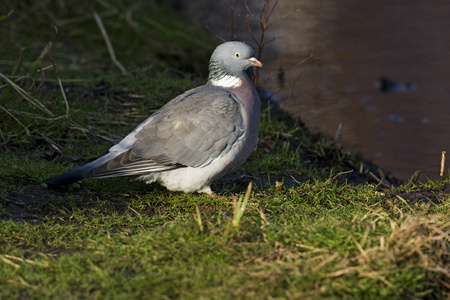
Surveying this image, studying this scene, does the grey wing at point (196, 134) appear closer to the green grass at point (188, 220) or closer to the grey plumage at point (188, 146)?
the grey plumage at point (188, 146)

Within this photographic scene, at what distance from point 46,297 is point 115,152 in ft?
5.39

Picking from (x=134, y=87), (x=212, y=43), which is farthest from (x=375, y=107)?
(x=134, y=87)

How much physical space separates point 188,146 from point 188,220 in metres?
0.64

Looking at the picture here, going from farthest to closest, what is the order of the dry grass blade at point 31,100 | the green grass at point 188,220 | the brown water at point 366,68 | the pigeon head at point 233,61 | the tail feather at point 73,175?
1. the brown water at point 366,68
2. the dry grass blade at point 31,100
3. the pigeon head at point 233,61
4. the tail feather at point 73,175
5. the green grass at point 188,220

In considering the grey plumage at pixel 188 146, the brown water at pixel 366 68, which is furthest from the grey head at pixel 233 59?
the brown water at pixel 366 68

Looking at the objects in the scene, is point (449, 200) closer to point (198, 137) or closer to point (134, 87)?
point (198, 137)

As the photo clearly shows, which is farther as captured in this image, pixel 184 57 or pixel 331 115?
pixel 184 57

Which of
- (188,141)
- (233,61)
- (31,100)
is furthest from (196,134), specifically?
(31,100)

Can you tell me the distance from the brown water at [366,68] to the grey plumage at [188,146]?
6.12 feet

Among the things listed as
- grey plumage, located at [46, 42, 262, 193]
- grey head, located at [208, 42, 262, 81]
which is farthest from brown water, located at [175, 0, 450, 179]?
grey plumage, located at [46, 42, 262, 193]

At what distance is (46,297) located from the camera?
2.62m

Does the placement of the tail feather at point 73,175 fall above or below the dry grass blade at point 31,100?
below

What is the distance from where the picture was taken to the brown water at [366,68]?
704cm

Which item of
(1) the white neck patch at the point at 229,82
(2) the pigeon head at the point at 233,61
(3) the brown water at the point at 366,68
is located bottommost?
(3) the brown water at the point at 366,68
